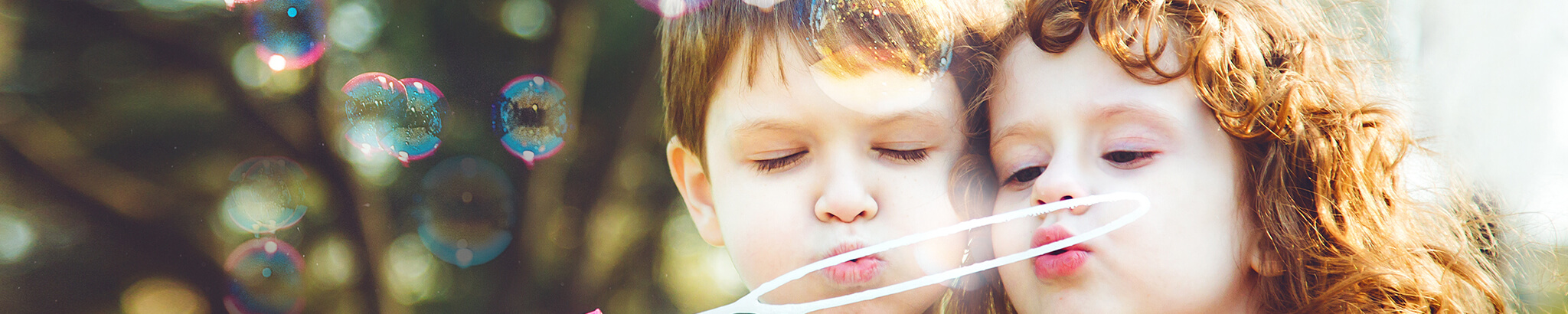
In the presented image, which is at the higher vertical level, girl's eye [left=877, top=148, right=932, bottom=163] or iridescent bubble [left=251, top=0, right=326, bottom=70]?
iridescent bubble [left=251, top=0, right=326, bottom=70]

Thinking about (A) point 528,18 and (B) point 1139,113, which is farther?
(A) point 528,18

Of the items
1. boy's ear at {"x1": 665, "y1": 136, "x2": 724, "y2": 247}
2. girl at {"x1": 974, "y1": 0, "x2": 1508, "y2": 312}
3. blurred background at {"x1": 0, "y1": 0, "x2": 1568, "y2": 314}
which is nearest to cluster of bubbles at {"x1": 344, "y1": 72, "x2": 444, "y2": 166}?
blurred background at {"x1": 0, "y1": 0, "x2": 1568, "y2": 314}

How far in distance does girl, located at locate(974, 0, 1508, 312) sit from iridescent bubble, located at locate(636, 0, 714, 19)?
34cm

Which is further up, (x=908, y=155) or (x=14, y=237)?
(x=14, y=237)

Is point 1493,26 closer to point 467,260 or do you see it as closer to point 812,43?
point 812,43

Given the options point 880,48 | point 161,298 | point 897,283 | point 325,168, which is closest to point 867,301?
point 897,283

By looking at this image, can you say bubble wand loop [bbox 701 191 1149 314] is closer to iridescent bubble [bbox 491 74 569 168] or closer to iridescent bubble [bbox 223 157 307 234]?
iridescent bubble [bbox 491 74 569 168]

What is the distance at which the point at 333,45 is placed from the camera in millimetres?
988

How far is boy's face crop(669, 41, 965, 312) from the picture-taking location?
0.89 metres

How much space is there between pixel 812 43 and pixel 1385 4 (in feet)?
2.34

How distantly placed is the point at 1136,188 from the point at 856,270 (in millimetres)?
282

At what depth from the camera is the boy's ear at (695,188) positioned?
96 centimetres

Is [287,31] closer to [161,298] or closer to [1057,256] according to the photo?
[161,298]

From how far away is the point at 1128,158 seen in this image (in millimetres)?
832
